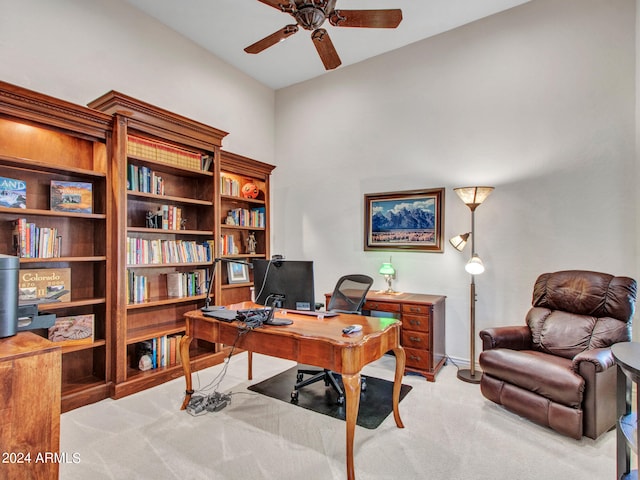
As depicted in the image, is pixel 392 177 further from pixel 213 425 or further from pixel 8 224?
pixel 8 224

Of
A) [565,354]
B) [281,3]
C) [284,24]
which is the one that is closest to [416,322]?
[565,354]

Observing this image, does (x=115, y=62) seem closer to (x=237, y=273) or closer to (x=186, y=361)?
(x=237, y=273)

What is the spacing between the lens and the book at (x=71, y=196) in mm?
2764

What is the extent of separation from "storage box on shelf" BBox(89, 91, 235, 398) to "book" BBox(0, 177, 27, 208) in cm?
61

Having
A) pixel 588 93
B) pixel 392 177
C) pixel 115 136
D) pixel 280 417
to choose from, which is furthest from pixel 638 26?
pixel 115 136

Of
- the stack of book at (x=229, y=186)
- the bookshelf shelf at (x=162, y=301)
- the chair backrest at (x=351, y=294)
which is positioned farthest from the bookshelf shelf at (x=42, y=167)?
the chair backrest at (x=351, y=294)

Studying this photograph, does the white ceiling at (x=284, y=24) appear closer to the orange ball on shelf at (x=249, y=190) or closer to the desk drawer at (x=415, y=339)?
the orange ball on shelf at (x=249, y=190)

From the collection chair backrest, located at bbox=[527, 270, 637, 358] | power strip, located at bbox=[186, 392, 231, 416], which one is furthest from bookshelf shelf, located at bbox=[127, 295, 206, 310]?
chair backrest, located at bbox=[527, 270, 637, 358]

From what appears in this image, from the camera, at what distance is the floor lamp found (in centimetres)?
323

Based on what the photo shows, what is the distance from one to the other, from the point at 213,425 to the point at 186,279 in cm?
162

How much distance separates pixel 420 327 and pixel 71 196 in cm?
331

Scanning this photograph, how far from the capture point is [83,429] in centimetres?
240

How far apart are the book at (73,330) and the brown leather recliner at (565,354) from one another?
10.6 ft

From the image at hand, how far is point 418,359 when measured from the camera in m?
3.33
